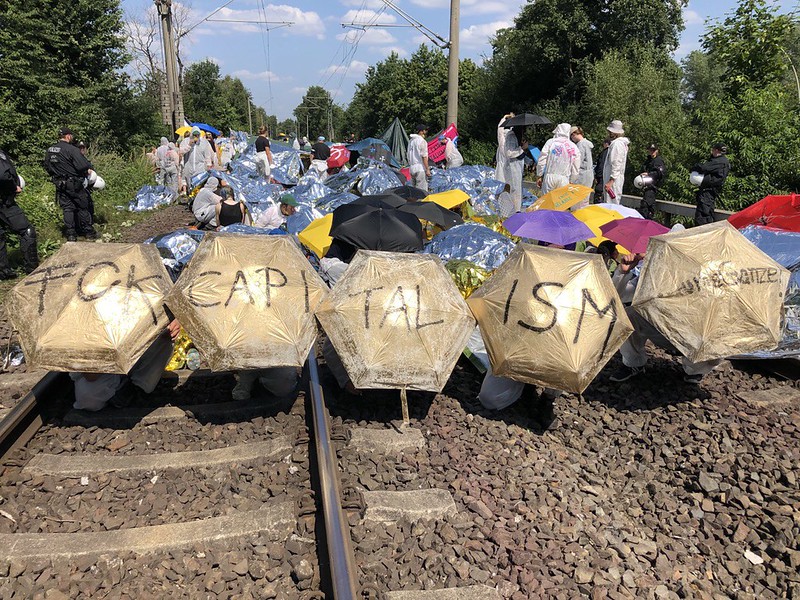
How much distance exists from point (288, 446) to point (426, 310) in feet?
4.52

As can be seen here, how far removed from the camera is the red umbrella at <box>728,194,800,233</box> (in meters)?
6.02

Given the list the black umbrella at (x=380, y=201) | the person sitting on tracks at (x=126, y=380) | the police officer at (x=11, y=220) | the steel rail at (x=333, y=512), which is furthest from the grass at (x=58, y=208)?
the steel rail at (x=333, y=512)

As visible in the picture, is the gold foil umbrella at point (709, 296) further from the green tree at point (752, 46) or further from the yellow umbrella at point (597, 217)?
the green tree at point (752, 46)

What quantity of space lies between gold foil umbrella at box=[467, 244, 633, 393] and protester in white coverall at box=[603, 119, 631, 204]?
6570mm

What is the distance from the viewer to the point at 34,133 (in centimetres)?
1919

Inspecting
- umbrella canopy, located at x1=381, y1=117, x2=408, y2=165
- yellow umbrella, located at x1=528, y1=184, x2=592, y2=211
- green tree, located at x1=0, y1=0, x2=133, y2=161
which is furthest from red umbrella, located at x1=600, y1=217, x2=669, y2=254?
green tree, located at x1=0, y1=0, x2=133, y2=161

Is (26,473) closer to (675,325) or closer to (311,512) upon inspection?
(311,512)

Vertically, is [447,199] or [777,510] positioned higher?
[447,199]

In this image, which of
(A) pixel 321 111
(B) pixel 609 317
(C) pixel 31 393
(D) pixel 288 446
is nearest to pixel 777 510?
(B) pixel 609 317

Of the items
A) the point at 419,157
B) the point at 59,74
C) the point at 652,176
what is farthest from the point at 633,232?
the point at 59,74

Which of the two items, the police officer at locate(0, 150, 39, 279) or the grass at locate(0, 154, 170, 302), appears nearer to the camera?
the police officer at locate(0, 150, 39, 279)

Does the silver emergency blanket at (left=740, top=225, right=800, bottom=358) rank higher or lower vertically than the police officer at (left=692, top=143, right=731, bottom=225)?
lower

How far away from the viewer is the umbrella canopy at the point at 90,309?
12.5 ft

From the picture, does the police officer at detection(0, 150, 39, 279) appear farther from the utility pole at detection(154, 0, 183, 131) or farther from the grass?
the utility pole at detection(154, 0, 183, 131)
